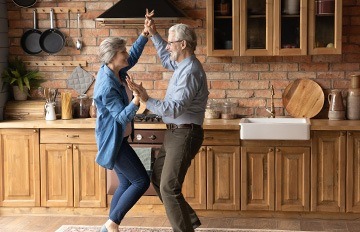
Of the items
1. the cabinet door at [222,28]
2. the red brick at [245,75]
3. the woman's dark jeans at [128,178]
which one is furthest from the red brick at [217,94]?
the woman's dark jeans at [128,178]

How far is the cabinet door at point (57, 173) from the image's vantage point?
6.07 meters

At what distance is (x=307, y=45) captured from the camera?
599 cm

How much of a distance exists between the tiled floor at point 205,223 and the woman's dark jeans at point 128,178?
0.81 m

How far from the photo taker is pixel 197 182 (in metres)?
5.98

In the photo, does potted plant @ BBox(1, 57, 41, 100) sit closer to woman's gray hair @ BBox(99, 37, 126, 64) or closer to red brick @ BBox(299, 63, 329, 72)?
woman's gray hair @ BBox(99, 37, 126, 64)

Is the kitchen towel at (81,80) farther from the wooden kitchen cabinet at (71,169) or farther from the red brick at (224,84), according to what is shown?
the red brick at (224,84)

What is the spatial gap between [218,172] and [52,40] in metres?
2.05

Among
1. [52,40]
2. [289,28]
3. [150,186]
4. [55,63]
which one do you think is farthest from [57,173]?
[289,28]

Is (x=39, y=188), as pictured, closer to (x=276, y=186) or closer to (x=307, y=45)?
(x=276, y=186)

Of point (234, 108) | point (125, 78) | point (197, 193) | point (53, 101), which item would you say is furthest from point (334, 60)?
point (53, 101)

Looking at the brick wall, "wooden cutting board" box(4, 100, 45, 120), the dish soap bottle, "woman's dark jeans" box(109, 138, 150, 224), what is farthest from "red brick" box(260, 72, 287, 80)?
"wooden cutting board" box(4, 100, 45, 120)

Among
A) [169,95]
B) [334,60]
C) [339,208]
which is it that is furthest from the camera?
[334,60]

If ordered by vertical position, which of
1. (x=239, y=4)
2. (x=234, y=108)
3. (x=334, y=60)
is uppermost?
(x=239, y=4)

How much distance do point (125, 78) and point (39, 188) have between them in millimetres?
1636
